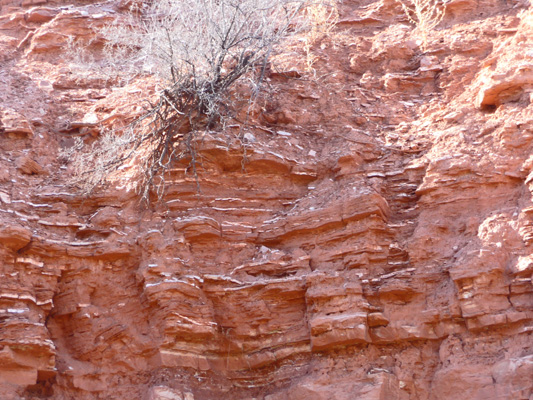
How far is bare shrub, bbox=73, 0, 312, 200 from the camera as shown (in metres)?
7.14

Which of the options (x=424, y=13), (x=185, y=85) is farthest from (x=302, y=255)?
(x=424, y=13)

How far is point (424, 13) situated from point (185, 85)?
2870mm

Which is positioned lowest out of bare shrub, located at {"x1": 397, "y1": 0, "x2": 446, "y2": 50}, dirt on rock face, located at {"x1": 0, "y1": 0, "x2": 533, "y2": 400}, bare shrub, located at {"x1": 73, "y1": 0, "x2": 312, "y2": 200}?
dirt on rock face, located at {"x1": 0, "y1": 0, "x2": 533, "y2": 400}

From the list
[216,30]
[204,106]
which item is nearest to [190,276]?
[204,106]

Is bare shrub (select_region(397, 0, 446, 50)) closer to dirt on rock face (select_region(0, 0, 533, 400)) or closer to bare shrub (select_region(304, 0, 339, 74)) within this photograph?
dirt on rock face (select_region(0, 0, 533, 400))

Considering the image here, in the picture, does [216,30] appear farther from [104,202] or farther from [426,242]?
[426,242]

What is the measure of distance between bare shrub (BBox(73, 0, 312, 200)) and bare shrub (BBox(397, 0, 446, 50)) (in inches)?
62.4

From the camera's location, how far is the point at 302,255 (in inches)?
259

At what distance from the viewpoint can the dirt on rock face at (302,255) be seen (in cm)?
593

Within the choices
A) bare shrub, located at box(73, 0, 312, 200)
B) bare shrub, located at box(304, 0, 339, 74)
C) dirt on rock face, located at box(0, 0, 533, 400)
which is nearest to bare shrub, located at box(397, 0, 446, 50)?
dirt on rock face, located at box(0, 0, 533, 400)

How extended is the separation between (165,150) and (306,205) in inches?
56.3

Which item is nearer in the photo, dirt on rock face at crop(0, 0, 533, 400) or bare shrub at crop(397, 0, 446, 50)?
dirt on rock face at crop(0, 0, 533, 400)

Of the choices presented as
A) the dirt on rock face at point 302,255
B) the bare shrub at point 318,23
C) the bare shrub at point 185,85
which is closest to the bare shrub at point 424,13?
the dirt on rock face at point 302,255

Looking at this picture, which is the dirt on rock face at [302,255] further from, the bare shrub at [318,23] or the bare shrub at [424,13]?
the bare shrub at [318,23]
